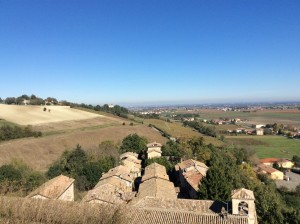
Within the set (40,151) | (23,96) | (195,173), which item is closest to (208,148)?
(195,173)

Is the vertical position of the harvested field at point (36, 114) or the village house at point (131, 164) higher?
the harvested field at point (36, 114)

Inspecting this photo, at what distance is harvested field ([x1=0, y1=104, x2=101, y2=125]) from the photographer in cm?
6531

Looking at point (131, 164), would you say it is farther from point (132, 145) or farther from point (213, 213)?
point (213, 213)

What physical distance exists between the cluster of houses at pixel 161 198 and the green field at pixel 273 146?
48.3m

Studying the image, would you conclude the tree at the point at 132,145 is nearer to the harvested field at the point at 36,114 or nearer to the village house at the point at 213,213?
the harvested field at the point at 36,114

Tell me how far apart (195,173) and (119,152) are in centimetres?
2165

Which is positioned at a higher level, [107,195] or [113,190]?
[107,195]

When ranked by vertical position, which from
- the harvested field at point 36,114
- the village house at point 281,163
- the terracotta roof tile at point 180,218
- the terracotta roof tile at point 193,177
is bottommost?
the village house at point 281,163

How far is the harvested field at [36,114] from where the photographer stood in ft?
214

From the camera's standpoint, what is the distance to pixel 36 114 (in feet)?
238

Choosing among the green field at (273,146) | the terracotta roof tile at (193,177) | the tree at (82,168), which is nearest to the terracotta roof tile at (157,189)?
the terracotta roof tile at (193,177)

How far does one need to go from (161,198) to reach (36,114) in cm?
5556

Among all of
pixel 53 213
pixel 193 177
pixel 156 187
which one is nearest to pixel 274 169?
pixel 193 177

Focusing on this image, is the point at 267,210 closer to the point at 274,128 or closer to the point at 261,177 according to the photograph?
the point at 261,177
